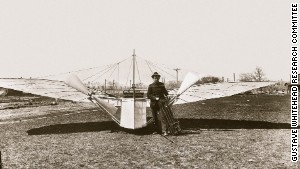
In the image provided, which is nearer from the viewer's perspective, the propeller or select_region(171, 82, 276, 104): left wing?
the propeller

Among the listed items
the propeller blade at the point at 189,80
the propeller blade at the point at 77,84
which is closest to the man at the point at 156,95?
the propeller blade at the point at 189,80

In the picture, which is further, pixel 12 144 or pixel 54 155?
pixel 12 144

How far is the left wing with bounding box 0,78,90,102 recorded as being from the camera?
48.3 ft

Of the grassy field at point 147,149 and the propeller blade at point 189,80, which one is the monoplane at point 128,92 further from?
the grassy field at point 147,149

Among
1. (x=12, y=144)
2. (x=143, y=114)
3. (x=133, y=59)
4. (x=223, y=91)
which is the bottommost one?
(x=12, y=144)

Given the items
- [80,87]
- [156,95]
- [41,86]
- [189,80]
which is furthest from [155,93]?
[41,86]

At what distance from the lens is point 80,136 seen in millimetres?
13266

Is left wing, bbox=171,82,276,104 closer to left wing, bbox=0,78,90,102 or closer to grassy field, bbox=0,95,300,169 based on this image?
grassy field, bbox=0,95,300,169

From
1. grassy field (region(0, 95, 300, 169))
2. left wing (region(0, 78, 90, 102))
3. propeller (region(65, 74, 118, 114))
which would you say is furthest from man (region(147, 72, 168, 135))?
left wing (region(0, 78, 90, 102))

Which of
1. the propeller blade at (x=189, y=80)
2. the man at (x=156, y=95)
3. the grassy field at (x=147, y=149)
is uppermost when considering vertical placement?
the propeller blade at (x=189, y=80)

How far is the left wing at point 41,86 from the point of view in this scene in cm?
1472

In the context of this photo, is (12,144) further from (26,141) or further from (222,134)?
(222,134)

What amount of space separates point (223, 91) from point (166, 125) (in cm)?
423

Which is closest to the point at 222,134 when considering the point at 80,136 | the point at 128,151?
the point at 128,151
